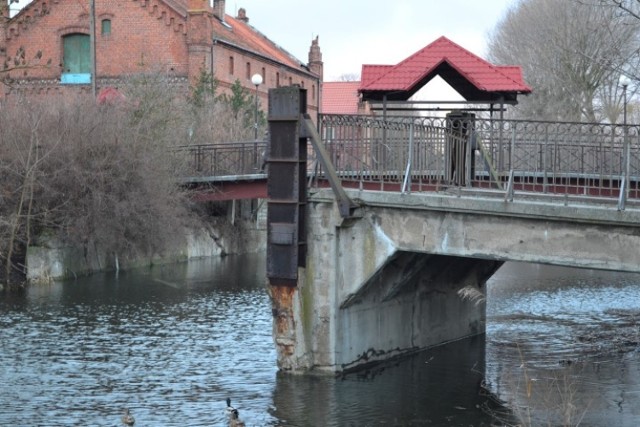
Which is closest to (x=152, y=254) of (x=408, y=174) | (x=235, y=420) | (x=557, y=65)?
(x=408, y=174)

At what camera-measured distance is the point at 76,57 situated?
53.6 m

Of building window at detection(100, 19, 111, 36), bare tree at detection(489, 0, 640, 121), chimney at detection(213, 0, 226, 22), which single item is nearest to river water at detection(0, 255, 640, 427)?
bare tree at detection(489, 0, 640, 121)

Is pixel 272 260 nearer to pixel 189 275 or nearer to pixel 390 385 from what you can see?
pixel 390 385

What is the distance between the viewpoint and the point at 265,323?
26016 millimetres

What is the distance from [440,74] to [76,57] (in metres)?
34.9

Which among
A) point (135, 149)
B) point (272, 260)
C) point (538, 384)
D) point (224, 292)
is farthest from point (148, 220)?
point (538, 384)

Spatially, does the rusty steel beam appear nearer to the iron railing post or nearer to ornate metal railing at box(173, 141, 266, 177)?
the iron railing post

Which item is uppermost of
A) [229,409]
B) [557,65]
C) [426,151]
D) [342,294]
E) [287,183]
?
[557,65]

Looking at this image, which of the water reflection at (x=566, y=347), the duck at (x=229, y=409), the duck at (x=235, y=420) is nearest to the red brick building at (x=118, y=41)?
the water reflection at (x=566, y=347)

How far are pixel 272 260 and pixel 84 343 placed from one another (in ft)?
20.4

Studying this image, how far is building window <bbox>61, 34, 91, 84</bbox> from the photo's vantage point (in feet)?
175

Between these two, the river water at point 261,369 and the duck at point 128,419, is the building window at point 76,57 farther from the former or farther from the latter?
the duck at point 128,419

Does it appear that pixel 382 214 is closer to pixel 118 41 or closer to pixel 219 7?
pixel 118 41

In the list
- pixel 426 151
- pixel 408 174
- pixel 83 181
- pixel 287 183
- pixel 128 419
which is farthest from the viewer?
pixel 83 181
